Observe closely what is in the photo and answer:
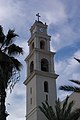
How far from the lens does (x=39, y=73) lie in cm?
5144

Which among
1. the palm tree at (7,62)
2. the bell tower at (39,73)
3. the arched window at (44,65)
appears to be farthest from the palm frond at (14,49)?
the arched window at (44,65)

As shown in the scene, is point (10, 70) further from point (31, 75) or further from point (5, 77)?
point (31, 75)

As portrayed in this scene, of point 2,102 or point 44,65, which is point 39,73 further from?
point 2,102

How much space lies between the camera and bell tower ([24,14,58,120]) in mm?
49575

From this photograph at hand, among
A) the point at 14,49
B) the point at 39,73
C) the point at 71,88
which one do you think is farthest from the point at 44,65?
the point at 14,49

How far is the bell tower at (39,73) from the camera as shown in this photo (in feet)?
163

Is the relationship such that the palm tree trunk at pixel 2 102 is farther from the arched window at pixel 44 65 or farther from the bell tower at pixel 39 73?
the arched window at pixel 44 65

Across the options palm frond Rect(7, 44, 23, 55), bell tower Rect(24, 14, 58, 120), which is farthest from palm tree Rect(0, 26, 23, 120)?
bell tower Rect(24, 14, 58, 120)

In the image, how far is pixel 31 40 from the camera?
188ft

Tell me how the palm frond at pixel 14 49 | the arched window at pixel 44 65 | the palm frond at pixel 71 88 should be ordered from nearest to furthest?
the palm frond at pixel 14 49 < the palm frond at pixel 71 88 < the arched window at pixel 44 65

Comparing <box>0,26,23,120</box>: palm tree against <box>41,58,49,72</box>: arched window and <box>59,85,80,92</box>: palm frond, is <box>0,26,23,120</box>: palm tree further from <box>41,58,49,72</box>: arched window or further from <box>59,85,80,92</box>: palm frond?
<box>41,58,49,72</box>: arched window

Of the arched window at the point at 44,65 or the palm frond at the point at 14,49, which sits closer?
the palm frond at the point at 14,49

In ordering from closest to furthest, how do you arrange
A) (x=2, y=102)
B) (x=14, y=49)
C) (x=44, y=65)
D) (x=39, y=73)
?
(x=2, y=102) < (x=14, y=49) < (x=39, y=73) < (x=44, y=65)

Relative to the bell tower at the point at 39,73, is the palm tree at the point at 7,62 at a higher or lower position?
lower
